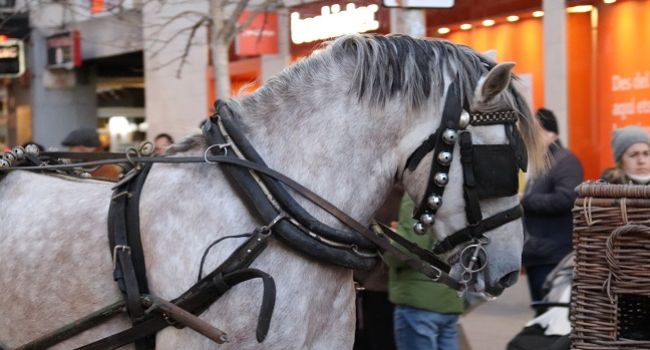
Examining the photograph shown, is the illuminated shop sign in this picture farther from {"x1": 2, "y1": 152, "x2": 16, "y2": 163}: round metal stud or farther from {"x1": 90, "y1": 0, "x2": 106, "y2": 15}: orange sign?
{"x1": 2, "y1": 152, "x2": 16, "y2": 163}: round metal stud

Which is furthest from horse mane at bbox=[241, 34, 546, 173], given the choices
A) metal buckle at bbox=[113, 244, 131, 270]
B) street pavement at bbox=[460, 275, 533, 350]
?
street pavement at bbox=[460, 275, 533, 350]

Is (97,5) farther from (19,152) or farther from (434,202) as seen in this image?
(434,202)

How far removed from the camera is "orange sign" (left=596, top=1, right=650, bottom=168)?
935cm

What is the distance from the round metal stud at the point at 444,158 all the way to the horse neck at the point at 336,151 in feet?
0.57

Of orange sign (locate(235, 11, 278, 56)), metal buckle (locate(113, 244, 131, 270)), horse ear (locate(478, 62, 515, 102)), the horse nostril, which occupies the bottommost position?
the horse nostril

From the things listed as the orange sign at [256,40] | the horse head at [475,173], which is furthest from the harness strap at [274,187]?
the orange sign at [256,40]

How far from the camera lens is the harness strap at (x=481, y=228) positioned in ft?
10.5

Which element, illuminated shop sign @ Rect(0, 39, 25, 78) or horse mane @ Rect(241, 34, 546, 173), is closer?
horse mane @ Rect(241, 34, 546, 173)

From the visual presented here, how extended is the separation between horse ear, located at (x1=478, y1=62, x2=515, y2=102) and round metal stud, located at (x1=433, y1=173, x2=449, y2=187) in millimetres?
281

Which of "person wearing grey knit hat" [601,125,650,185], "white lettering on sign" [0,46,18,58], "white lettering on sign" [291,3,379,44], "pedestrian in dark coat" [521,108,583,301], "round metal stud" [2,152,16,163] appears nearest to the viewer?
"round metal stud" [2,152,16,163]

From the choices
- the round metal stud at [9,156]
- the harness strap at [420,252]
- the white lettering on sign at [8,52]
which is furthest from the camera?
the white lettering on sign at [8,52]

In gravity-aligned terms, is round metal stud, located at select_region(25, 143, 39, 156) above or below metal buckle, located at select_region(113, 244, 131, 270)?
above

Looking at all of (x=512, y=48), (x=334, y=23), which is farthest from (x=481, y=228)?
(x=512, y=48)

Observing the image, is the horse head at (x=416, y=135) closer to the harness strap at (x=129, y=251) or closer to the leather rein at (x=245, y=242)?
the leather rein at (x=245, y=242)
